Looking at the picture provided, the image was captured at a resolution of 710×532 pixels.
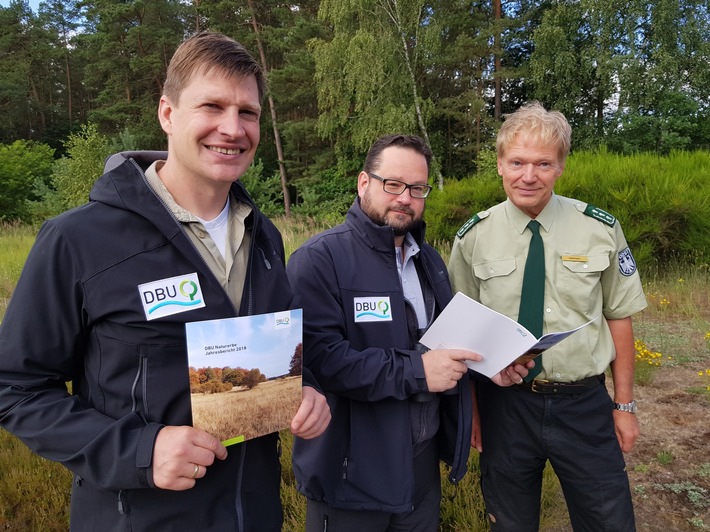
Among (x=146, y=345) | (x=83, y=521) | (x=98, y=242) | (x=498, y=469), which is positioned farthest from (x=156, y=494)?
(x=498, y=469)

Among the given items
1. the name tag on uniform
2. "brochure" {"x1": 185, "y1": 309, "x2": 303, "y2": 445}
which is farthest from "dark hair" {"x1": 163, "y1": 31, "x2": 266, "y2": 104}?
the name tag on uniform

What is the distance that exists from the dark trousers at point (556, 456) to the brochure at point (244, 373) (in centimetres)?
128

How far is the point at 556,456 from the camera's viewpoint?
2117mm

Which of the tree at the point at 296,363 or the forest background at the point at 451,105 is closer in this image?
the tree at the point at 296,363

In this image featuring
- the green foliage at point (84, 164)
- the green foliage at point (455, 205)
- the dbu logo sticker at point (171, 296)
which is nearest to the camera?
the dbu logo sticker at point (171, 296)

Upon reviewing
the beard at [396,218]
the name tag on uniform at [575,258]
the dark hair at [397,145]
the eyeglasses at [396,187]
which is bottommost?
the name tag on uniform at [575,258]

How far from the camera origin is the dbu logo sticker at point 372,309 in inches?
75.4

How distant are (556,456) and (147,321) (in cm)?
181

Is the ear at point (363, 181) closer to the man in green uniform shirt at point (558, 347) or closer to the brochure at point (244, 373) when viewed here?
the man in green uniform shirt at point (558, 347)

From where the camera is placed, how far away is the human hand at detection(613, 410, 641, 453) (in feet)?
7.27

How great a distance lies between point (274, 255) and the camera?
152 centimetres

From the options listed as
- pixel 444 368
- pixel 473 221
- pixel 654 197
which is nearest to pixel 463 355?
pixel 444 368

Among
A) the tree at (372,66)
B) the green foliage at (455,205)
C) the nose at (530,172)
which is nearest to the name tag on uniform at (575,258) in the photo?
the nose at (530,172)

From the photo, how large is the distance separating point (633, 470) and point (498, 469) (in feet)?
5.64
